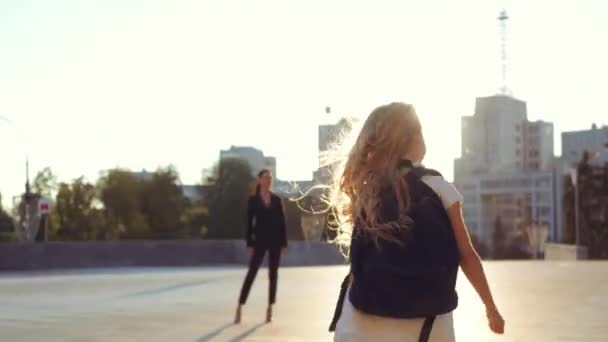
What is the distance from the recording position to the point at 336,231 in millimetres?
4273

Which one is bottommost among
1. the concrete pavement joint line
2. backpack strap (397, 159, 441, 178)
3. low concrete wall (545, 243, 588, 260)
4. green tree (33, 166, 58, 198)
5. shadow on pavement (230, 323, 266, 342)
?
low concrete wall (545, 243, 588, 260)

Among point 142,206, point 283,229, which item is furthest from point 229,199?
point 283,229

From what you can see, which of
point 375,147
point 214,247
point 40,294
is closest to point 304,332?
point 375,147

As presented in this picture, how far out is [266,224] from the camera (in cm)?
1077

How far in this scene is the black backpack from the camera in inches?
143

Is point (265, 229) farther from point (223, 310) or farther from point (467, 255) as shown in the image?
point (467, 255)

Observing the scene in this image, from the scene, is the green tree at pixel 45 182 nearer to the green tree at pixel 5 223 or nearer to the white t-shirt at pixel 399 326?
the green tree at pixel 5 223

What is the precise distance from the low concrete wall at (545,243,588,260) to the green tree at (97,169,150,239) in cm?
3079

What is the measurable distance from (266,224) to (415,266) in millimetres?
7195

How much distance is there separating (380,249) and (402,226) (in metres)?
0.12

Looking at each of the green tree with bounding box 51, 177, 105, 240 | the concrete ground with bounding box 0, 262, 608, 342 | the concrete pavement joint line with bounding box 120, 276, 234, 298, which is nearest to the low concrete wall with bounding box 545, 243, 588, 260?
the concrete ground with bounding box 0, 262, 608, 342

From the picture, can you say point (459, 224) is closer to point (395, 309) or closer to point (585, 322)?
point (395, 309)

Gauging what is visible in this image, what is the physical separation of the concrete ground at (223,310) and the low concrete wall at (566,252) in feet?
74.3

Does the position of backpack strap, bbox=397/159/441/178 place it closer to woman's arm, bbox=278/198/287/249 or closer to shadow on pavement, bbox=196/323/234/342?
shadow on pavement, bbox=196/323/234/342
